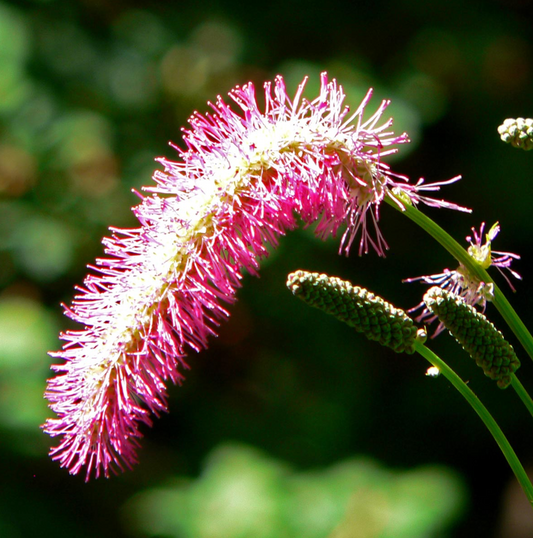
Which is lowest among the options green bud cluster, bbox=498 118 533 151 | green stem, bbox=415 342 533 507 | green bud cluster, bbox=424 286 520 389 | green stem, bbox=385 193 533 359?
green stem, bbox=415 342 533 507

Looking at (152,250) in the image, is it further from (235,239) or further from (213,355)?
(213,355)

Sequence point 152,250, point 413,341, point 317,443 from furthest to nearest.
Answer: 1. point 317,443
2. point 152,250
3. point 413,341

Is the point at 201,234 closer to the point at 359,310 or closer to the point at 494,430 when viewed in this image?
the point at 359,310

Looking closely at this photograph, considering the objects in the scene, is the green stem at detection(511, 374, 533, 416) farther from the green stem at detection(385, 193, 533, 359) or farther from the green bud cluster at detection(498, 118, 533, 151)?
the green bud cluster at detection(498, 118, 533, 151)

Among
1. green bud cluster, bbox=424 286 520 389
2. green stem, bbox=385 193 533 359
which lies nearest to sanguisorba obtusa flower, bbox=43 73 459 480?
green stem, bbox=385 193 533 359

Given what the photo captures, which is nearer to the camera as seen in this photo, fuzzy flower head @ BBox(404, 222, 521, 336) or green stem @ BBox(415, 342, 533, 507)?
green stem @ BBox(415, 342, 533, 507)

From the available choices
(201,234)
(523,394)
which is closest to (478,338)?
(523,394)

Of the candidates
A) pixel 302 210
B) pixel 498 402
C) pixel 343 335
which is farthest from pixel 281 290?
pixel 302 210
